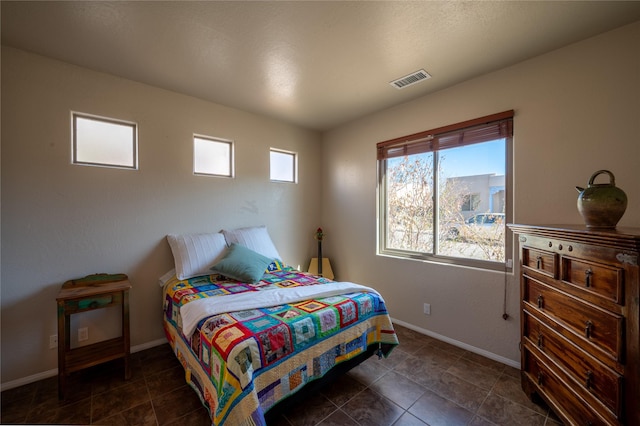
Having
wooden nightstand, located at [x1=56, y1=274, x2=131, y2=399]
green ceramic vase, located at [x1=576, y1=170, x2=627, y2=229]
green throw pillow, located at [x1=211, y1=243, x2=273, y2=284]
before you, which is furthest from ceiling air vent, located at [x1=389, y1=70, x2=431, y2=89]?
wooden nightstand, located at [x1=56, y1=274, x2=131, y2=399]

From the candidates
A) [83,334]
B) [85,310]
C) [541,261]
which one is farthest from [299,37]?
[83,334]

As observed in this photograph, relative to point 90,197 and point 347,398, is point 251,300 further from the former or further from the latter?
point 90,197

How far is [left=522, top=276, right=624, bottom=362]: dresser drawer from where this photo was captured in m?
1.18

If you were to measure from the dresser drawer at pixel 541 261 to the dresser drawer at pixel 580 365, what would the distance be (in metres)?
0.35

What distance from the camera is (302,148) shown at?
12.7 feet

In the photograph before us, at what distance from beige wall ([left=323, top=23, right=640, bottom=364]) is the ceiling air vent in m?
0.38

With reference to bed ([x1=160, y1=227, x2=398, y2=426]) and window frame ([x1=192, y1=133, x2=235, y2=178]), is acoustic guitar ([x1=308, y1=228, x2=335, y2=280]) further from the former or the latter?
window frame ([x1=192, y1=133, x2=235, y2=178])

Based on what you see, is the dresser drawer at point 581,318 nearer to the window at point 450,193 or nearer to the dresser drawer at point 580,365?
the dresser drawer at point 580,365

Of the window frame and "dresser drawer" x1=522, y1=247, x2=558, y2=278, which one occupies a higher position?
the window frame

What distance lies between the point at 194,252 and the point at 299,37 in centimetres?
218

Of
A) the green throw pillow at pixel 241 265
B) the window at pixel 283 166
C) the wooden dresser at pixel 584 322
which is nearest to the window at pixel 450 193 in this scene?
the wooden dresser at pixel 584 322

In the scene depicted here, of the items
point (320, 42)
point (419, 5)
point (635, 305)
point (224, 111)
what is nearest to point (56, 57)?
point (224, 111)

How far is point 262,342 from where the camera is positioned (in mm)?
1438

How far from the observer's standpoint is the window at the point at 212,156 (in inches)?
116
